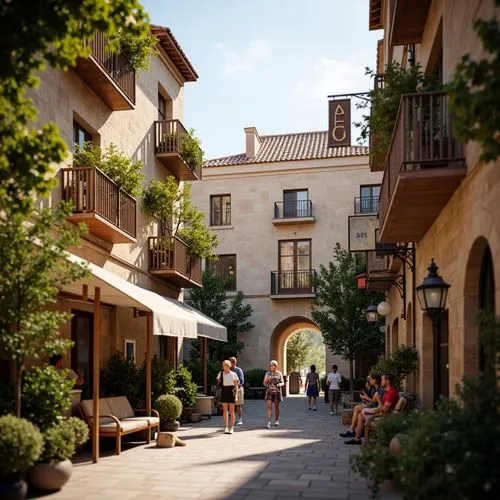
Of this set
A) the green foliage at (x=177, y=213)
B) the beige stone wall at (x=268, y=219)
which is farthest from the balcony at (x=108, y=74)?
the beige stone wall at (x=268, y=219)

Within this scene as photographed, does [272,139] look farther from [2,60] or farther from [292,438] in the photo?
[2,60]

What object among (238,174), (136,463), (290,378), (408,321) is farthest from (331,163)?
(136,463)

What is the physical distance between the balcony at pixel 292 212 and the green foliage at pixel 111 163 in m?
18.0

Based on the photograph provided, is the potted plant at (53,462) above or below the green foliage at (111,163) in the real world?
below

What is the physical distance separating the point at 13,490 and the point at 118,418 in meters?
5.38

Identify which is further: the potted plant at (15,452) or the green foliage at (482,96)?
the potted plant at (15,452)

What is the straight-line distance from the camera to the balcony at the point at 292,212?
33.8 metres

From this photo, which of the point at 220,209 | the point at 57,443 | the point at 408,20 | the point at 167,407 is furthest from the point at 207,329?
the point at 220,209

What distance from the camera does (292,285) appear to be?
33.7 meters

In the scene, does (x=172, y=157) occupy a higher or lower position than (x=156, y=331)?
higher

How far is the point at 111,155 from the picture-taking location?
15.7m

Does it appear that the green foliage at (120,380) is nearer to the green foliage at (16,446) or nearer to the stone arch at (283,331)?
the green foliage at (16,446)

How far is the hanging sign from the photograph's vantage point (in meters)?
18.7

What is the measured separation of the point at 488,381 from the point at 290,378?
2962 cm
